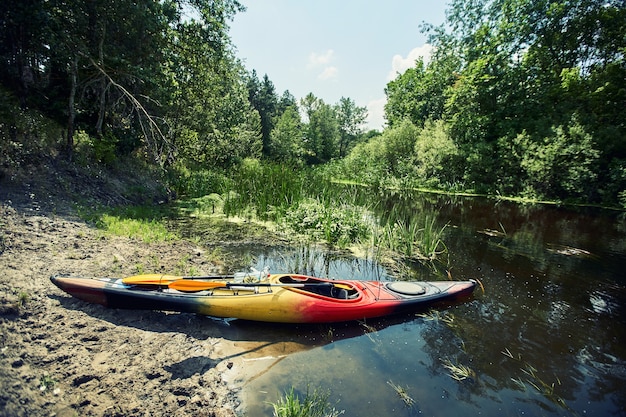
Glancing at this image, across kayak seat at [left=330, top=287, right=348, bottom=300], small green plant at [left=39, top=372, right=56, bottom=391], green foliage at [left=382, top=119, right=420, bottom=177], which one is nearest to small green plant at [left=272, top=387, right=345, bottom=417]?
kayak seat at [left=330, top=287, right=348, bottom=300]

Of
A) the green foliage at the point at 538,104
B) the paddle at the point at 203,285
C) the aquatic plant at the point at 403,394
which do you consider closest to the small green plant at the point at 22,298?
the paddle at the point at 203,285

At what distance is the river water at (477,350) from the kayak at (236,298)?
0.23 m

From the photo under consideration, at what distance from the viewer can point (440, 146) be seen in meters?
20.8

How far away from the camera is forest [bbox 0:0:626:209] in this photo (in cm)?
796

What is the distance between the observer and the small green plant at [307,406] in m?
2.49

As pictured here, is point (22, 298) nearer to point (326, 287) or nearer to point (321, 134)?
point (326, 287)

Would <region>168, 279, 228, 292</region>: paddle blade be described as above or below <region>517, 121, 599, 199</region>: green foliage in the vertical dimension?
below

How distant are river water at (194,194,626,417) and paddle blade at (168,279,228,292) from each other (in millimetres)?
882

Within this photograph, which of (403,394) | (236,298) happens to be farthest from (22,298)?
(403,394)

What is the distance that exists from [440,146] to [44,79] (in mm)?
20265

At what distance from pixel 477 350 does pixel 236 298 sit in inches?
120

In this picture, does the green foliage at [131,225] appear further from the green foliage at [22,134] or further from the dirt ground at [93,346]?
the green foliage at [22,134]

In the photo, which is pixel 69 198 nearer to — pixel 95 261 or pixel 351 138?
pixel 95 261

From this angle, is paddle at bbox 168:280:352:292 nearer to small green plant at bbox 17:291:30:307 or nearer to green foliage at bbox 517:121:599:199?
small green plant at bbox 17:291:30:307
